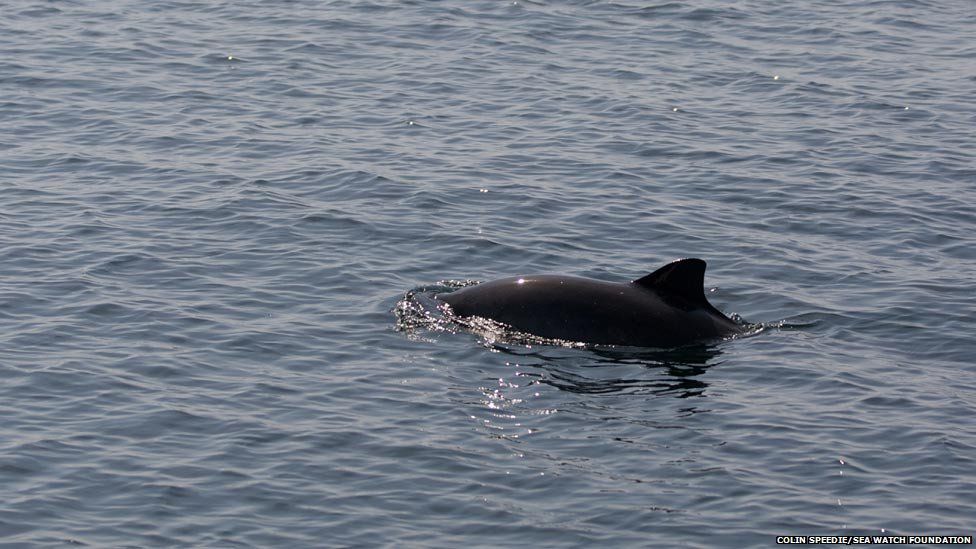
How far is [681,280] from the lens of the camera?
15.1m

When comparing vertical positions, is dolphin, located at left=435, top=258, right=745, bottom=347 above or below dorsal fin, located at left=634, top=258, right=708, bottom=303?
below

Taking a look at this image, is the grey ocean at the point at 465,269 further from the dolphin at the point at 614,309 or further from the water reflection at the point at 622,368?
the dolphin at the point at 614,309

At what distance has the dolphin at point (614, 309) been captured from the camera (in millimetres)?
14836

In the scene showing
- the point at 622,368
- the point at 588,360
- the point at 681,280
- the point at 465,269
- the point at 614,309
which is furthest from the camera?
the point at 465,269

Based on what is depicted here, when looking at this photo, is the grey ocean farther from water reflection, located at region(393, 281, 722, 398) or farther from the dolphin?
the dolphin

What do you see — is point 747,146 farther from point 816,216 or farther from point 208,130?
point 208,130

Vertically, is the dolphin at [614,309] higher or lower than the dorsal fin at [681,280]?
lower

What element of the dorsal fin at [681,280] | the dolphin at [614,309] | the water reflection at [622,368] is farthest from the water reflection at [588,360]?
the dorsal fin at [681,280]

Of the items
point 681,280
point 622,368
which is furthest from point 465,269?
point 622,368

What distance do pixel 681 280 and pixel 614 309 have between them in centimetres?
77

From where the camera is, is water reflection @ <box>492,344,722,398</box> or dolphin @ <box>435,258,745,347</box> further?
dolphin @ <box>435,258,745,347</box>

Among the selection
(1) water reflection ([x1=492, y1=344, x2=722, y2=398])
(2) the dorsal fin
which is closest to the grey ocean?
(1) water reflection ([x1=492, y1=344, x2=722, y2=398])

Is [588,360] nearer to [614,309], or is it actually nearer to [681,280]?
[614,309]

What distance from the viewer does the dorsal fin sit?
49.0 ft
